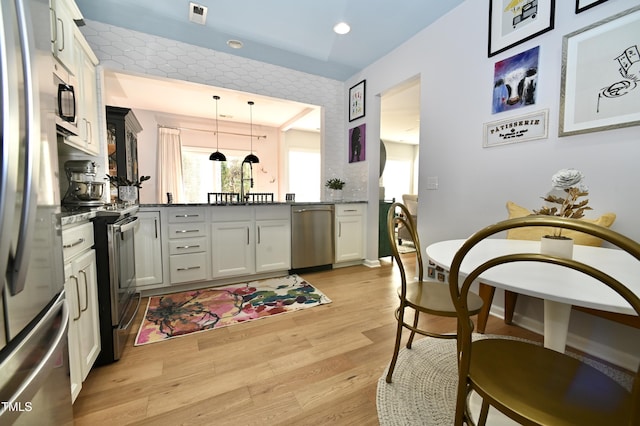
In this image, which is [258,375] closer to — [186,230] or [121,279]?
[121,279]

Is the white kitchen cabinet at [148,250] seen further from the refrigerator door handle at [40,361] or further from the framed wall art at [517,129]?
the framed wall art at [517,129]

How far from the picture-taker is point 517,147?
1983mm

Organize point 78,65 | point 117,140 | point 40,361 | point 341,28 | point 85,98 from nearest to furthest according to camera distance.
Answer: point 40,361 < point 78,65 < point 85,98 < point 341,28 < point 117,140

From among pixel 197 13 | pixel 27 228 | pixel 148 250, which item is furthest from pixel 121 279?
pixel 197 13

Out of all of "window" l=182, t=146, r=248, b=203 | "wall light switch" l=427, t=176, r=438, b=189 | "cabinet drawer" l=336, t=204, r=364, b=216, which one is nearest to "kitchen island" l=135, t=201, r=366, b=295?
"cabinet drawer" l=336, t=204, r=364, b=216

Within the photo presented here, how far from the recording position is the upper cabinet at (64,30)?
1650 millimetres

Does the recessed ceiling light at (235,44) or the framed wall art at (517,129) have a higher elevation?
the recessed ceiling light at (235,44)

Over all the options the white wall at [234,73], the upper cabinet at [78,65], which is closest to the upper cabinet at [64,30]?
the upper cabinet at [78,65]

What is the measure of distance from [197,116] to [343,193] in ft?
12.8

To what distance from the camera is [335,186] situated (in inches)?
149

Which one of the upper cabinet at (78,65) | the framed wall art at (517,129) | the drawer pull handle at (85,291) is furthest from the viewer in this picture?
the framed wall art at (517,129)

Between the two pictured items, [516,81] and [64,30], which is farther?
[516,81]

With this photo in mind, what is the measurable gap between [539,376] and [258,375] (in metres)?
1.26

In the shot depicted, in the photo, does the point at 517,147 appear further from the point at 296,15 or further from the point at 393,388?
the point at 296,15
